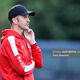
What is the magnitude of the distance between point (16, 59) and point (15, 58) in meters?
0.01

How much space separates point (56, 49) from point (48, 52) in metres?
0.20

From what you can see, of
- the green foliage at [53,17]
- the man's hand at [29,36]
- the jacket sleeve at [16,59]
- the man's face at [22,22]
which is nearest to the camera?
the jacket sleeve at [16,59]

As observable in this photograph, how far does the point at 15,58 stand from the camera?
13.9 feet

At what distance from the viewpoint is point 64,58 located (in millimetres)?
9109

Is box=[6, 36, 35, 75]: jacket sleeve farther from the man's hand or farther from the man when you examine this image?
the man's hand

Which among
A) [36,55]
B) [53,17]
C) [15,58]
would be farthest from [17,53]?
[53,17]

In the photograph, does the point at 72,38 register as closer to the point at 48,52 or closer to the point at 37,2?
the point at 37,2

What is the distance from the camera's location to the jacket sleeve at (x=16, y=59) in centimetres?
422

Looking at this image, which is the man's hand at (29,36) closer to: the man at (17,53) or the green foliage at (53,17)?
the man at (17,53)

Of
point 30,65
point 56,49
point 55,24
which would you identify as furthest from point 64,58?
point 55,24

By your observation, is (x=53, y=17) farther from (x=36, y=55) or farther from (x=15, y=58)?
(x=15, y=58)

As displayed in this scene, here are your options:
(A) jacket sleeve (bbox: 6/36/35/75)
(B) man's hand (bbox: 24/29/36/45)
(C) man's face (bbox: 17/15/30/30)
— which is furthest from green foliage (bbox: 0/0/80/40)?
(A) jacket sleeve (bbox: 6/36/35/75)

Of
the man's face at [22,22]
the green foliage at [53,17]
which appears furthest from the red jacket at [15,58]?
the green foliage at [53,17]

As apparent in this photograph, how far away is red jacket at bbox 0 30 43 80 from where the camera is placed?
4230mm
